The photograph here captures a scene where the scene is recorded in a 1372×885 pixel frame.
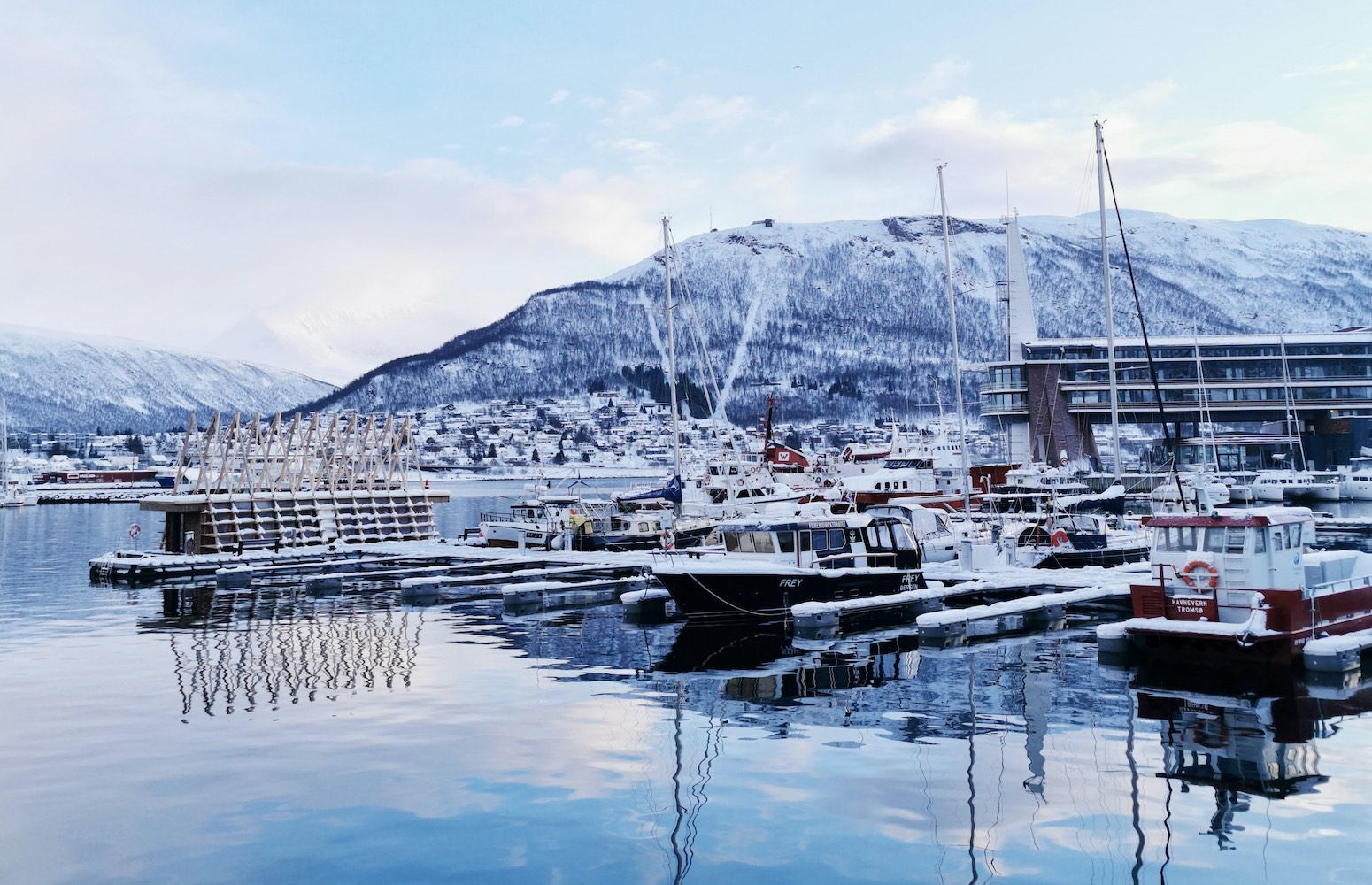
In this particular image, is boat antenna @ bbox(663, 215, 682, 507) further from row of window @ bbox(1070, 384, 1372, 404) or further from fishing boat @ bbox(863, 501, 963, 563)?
row of window @ bbox(1070, 384, 1372, 404)

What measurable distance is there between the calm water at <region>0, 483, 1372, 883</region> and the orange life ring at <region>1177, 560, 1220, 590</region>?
276 centimetres

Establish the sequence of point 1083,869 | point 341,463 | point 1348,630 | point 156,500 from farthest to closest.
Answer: point 341,463 → point 156,500 → point 1348,630 → point 1083,869

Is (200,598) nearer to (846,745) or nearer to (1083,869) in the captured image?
(846,745)

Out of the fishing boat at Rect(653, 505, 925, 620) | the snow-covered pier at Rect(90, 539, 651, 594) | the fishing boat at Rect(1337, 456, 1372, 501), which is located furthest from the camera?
the fishing boat at Rect(1337, 456, 1372, 501)

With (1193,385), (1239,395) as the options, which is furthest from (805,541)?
(1239,395)

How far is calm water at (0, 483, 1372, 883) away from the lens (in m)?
13.4

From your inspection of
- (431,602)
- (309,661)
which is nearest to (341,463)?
(431,602)

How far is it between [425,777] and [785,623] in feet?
59.8

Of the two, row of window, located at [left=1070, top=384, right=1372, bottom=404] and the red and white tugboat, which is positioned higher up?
row of window, located at [left=1070, top=384, right=1372, bottom=404]

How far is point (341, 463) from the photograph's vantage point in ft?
227

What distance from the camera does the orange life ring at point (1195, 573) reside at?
25344mm

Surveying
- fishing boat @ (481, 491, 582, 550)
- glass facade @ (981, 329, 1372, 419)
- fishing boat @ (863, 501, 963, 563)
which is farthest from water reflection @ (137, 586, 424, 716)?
glass facade @ (981, 329, 1372, 419)

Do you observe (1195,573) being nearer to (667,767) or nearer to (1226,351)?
(667,767)

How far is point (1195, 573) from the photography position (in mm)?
25531
